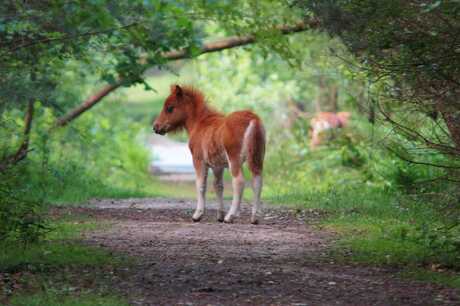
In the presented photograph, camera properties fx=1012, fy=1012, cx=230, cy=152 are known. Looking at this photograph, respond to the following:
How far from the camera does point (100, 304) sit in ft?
25.7

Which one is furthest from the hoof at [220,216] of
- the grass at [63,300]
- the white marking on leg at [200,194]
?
the grass at [63,300]

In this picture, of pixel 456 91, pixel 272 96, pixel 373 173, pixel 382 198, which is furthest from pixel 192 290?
pixel 272 96

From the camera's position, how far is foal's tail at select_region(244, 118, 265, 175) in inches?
510

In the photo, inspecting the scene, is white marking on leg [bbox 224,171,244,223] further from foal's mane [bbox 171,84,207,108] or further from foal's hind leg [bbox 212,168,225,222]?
foal's mane [bbox 171,84,207,108]

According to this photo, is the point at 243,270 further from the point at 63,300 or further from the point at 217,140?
the point at 217,140

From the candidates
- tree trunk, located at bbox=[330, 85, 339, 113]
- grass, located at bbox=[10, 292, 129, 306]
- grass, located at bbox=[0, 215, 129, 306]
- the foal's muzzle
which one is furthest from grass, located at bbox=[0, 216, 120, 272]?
tree trunk, located at bbox=[330, 85, 339, 113]

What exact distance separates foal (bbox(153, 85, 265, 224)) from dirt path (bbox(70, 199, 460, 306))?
0.49m

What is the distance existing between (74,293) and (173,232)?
385cm

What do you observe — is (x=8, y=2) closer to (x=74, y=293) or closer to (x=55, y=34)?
(x=55, y=34)

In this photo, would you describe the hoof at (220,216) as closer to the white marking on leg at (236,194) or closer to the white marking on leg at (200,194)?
the white marking on leg at (236,194)

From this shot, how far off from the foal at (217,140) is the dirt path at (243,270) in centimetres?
49

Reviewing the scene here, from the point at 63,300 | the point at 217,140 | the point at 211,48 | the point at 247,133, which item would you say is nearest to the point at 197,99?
the point at 217,140

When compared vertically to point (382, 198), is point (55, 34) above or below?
above

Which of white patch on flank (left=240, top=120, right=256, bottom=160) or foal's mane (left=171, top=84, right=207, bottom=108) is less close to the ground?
foal's mane (left=171, top=84, right=207, bottom=108)
